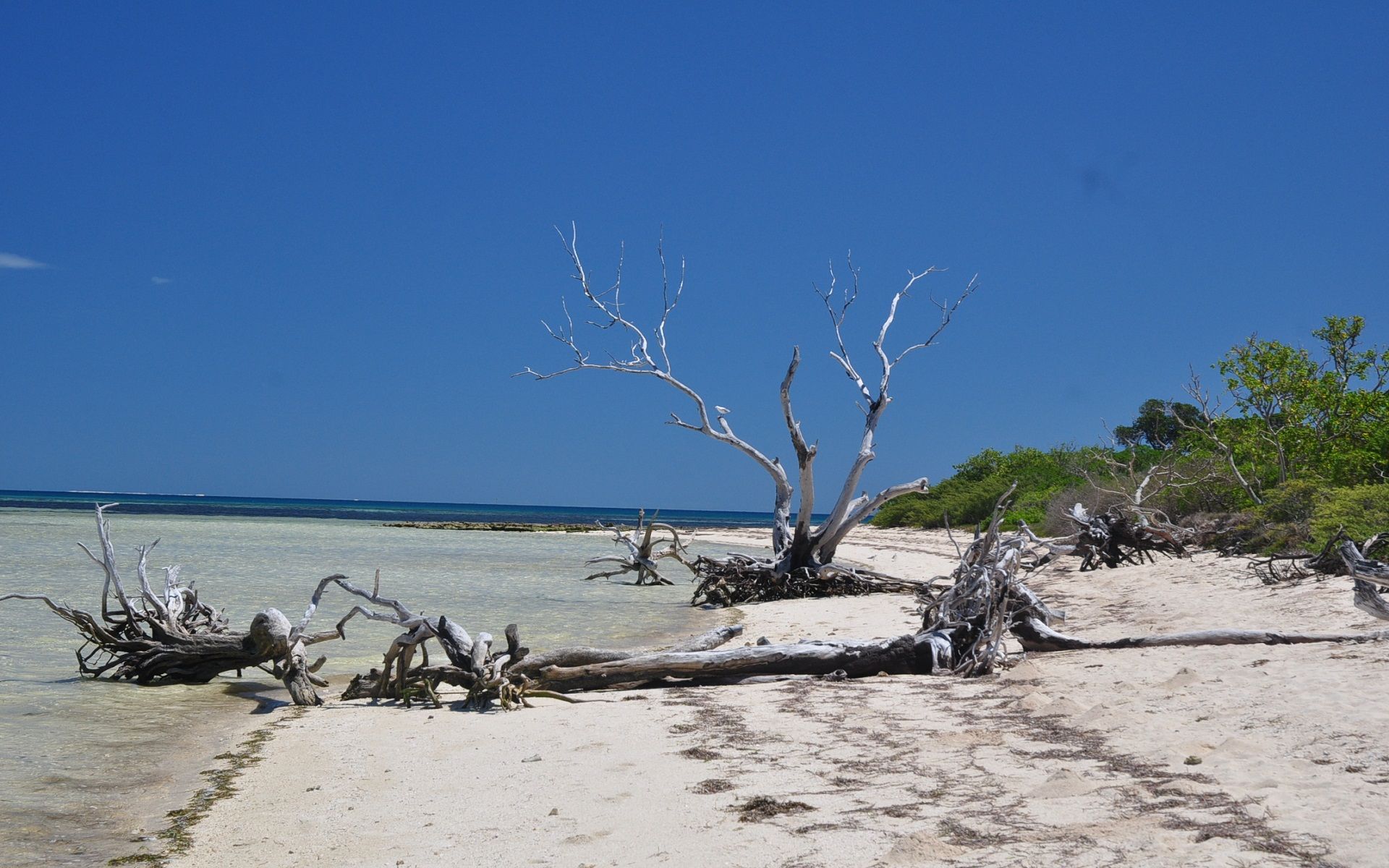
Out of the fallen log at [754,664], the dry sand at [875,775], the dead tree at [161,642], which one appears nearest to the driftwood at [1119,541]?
the dry sand at [875,775]

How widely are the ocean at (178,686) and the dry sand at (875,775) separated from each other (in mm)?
591

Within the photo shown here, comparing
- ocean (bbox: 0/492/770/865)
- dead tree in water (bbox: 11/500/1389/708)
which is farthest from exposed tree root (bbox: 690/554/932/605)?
dead tree in water (bbox: 11/500/1389/708)

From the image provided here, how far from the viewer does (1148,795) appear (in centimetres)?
379

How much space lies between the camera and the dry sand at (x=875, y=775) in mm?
3422

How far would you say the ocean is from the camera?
4.75m

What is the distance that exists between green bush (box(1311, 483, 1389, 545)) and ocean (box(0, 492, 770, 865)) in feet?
24.4

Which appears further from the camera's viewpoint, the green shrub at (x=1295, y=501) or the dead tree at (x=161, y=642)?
the green shrub at (x=1295, y=501)

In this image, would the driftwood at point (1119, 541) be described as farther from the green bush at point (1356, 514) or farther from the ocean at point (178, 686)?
the ocean at point (178, 686)

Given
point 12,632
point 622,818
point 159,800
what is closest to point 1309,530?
point 622,818

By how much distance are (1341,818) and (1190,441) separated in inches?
906

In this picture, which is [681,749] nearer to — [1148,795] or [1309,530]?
[1148,795]

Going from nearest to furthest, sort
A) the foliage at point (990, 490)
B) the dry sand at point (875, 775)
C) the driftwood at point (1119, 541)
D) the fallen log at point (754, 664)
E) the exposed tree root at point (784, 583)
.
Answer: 1. the dry sand at point (875, 775)
2. the fallen log at point (754, 664)
3. the exposed tree root at point (784, 583)
4. the driftwood at point (1119, 541)
5. the foliage at point (990, 490)

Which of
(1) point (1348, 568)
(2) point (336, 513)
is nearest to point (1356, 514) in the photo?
(1) point (1348, 568)

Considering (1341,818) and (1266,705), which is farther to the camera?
(1266,705)
